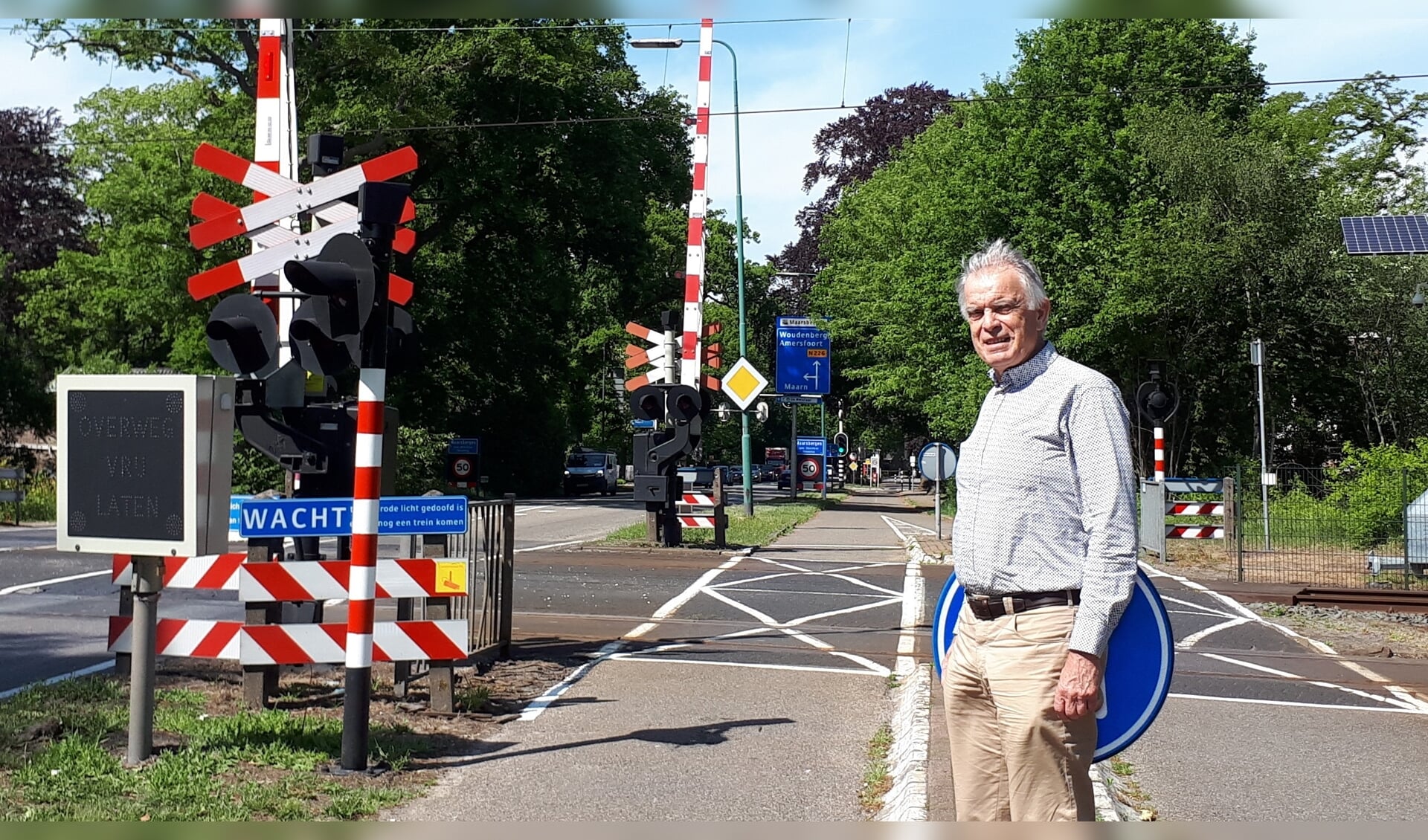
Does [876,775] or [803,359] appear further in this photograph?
[803,359]

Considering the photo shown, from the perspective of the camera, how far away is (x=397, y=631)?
23.8 feet

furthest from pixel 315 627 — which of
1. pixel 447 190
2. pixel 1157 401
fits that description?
pixel 447 190

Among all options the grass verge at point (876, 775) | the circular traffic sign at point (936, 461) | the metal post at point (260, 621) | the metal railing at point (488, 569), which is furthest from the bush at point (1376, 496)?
the metal post at point (260, 621)

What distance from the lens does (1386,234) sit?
2100cm

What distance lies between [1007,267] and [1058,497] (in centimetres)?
69

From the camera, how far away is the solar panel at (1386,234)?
20.0m

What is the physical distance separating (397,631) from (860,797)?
8.87ft

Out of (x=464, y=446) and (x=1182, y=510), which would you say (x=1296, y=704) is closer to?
(x=1182, y=510)

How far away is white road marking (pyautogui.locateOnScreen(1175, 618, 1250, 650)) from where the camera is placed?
38.7 feet

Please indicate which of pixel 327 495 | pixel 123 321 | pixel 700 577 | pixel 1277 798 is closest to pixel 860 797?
pixel 1277 798

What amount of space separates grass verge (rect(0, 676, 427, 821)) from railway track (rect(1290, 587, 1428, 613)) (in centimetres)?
1146

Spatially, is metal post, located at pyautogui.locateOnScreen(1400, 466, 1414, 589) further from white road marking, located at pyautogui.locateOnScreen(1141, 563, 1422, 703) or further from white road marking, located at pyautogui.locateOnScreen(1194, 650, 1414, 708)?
white road marking, located at pyautogui.locateOnScreen(1194, 650, 1414, 708)

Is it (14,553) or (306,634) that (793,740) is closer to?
(306,634)

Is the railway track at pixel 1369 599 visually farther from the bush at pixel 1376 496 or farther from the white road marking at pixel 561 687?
the white road marking at pixel 561 687
